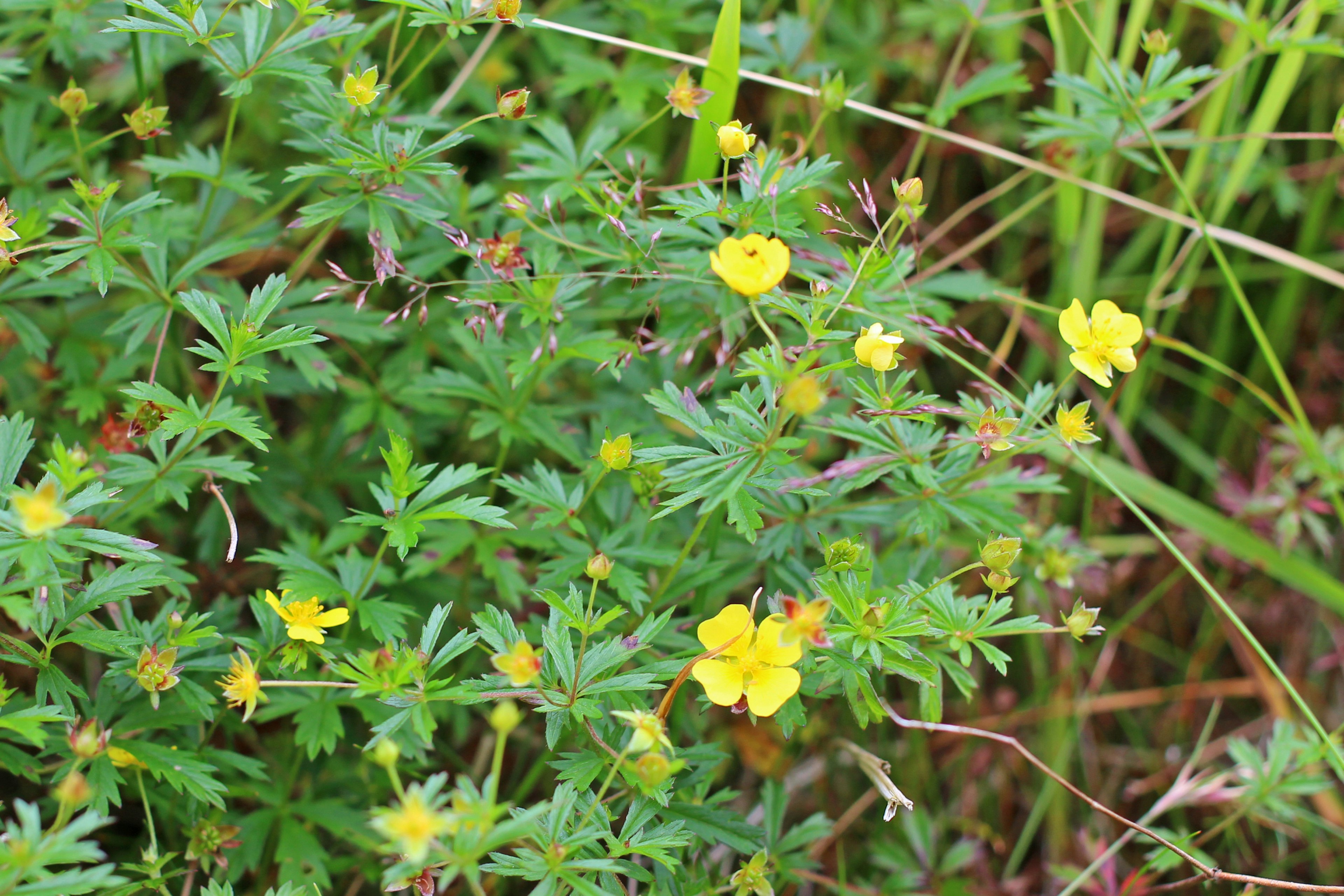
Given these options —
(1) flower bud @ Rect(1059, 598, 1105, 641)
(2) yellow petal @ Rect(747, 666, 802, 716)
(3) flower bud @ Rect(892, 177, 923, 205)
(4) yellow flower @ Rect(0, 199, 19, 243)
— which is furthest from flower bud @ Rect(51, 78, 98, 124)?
(1) flower bud @ Rect(1059, 598, 1105, 641)

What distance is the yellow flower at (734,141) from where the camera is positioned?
63.2 inches

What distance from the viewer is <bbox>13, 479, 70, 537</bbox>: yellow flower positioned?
1.29 m

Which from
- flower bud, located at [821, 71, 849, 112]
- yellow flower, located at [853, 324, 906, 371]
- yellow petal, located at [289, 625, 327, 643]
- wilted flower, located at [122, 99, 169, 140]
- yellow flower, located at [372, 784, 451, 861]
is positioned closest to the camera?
yellow flower, located at [372, 784, 451, 861]

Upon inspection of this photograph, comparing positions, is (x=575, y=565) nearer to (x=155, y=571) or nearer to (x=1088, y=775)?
(x=155, y=571)

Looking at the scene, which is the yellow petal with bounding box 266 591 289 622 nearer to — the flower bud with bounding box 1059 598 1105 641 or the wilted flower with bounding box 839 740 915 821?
the wilted flower with bounding box 839 740 915 821

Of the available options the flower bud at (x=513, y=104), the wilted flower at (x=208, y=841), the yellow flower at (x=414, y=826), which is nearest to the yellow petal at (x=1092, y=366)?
the flower bud at (x=513, y=104)

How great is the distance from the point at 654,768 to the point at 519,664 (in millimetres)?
231

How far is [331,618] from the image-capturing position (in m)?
1.61

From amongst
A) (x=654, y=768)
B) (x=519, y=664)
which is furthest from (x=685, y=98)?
(x=654, y=768)

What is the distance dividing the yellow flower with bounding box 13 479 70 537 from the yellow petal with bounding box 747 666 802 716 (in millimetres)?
953

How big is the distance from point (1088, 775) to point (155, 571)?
7.79 ft

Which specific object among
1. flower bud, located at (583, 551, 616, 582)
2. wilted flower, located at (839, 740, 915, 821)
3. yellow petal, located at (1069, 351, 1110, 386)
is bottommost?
wilted flower, located at (839, 740, 915, 821)

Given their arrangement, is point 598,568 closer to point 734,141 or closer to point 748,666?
point 748,666

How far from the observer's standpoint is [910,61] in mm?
2967
